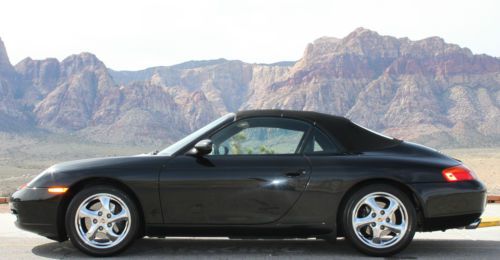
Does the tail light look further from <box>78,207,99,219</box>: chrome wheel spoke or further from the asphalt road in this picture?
<box>78,207,99,219</box>: chrome wheel spoke

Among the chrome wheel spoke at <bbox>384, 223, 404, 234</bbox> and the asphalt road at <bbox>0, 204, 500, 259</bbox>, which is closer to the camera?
the chrome wheel spoke at <bbox>384, 223, 404, 234</bbox>

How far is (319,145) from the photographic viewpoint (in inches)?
239

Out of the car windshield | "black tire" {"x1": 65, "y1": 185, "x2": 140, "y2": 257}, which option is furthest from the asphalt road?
the car windshield

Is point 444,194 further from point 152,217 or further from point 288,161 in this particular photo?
point 152,217

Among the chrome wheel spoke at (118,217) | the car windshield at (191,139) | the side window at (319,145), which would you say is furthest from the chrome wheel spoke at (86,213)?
the side window at (319,145)

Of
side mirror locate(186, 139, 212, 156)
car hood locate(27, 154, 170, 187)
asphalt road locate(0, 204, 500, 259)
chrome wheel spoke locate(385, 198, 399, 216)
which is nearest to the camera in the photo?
side mirror locate(186, 139, 212, 156)

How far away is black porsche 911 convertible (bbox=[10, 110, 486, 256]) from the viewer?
5.85m

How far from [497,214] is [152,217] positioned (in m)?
6.33

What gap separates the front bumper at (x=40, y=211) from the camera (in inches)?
235

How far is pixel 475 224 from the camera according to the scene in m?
6.04

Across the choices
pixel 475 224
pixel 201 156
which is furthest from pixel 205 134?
pixel 475 224

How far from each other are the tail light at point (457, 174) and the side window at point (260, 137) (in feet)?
4.11

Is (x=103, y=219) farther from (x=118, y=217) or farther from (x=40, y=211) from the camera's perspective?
(x=40, y=211)

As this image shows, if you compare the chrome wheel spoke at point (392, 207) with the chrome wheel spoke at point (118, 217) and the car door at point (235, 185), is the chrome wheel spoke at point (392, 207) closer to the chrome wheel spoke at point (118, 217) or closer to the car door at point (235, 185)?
the car door at point (235, 185)
